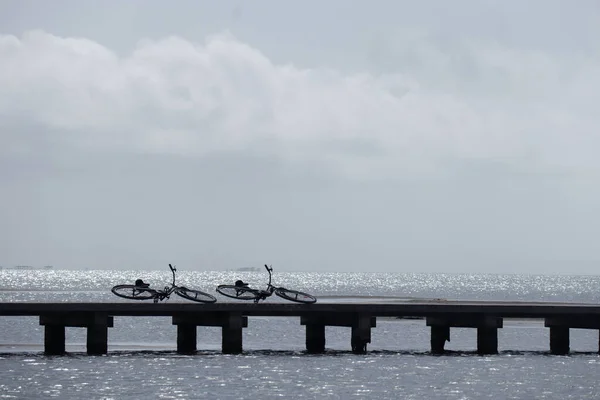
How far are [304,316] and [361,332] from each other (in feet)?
13.0

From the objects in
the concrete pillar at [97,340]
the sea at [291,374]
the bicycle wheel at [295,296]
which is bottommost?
the sea at [291,374]

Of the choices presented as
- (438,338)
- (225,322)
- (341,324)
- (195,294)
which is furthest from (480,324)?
(195,294)

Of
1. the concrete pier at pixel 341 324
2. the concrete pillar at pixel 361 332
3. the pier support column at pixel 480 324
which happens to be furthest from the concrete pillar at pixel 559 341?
the concrete pillar at pixel 361 332

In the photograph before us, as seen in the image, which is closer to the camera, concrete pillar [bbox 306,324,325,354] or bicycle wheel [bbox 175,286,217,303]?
concrete pillar [bbox 306,324,325,354]

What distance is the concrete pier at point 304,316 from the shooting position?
2795 inches

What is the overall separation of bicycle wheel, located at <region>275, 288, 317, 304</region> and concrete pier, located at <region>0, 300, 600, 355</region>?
69.5 inches

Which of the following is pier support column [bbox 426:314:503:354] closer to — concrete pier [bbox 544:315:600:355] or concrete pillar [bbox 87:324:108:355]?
concrete pier [bbox 544:315:600:355]

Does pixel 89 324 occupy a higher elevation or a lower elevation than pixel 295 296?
lower

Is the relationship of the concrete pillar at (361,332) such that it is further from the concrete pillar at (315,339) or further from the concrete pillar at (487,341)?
the concrete pillar at (487,341)

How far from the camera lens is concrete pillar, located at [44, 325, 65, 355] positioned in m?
72.9

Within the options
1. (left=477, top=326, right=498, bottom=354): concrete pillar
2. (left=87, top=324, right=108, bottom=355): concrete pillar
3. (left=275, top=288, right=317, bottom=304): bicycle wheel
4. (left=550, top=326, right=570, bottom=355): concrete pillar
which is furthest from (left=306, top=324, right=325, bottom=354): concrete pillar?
(left=550, top=326, right=570, bottom=355): concrete pillar

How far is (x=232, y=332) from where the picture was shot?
73.8m

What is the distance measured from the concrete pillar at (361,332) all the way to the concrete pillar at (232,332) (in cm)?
729

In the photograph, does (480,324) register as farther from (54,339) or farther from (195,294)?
(54,339)
